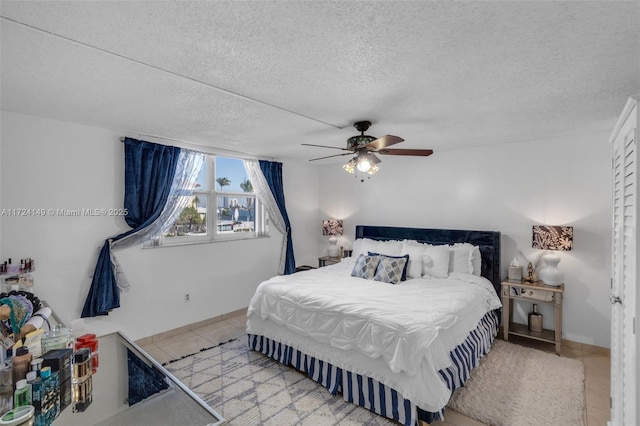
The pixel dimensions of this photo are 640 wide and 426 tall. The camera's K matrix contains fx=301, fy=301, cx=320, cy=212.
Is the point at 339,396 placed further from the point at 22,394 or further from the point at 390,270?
the point at 22,394

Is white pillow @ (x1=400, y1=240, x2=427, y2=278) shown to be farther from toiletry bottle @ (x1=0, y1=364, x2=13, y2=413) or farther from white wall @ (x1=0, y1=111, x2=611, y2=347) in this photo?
toiletry bottle @ (x1=0, y1=364, x2=13, y2=413)

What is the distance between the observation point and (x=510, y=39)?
4.91ft

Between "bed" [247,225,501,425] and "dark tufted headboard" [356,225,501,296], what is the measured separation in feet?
0.04

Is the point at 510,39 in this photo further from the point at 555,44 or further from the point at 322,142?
the point at 322,142

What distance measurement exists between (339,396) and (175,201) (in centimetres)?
286

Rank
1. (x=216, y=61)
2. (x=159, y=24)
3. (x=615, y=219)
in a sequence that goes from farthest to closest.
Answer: (x=615, y=219)
(x=216, y=61)
(x=159, y=24)

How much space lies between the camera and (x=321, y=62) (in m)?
1.74

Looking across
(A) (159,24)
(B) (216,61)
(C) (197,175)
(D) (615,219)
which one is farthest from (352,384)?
(C) (197,175)

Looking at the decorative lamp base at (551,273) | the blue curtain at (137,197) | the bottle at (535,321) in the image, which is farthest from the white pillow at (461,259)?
the blue curtain at (137,197)

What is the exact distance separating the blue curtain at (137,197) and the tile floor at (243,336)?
75cm

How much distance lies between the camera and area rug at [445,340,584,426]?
2.26m

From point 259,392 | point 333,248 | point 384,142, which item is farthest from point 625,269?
point 333,248

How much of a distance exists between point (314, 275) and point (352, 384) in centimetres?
139

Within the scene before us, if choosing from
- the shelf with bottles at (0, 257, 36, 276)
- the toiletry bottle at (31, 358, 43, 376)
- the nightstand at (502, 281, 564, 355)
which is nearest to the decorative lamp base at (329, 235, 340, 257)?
the nightstand at (502, 281, 564, 355)
